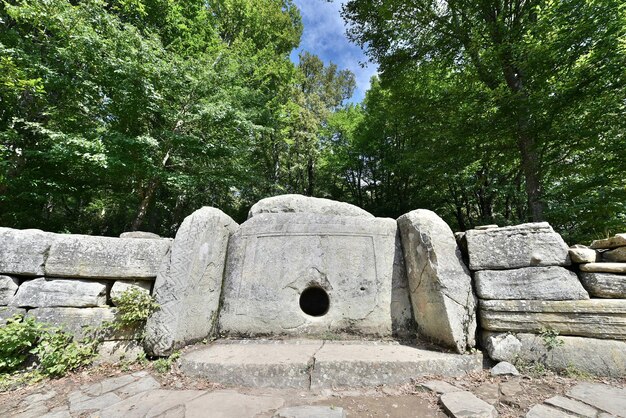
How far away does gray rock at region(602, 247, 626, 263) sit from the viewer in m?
2.54

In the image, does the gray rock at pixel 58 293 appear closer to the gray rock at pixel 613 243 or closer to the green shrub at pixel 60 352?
the green shrub at pixel 60 352

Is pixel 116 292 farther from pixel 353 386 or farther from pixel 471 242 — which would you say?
pixel 471 242

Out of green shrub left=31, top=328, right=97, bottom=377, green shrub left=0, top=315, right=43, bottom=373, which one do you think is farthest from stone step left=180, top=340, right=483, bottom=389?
green shrub left=0, top=315, right=43, bottom=373

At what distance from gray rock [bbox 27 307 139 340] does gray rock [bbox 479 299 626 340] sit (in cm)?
384

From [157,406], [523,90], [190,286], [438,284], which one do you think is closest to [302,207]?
[190,286]

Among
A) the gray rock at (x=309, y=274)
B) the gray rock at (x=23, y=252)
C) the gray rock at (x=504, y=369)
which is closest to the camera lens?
the gray rock at (x=504, y=369)

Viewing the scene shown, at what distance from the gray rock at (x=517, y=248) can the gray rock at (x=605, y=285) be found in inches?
8.5

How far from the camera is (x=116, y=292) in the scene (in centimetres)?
292

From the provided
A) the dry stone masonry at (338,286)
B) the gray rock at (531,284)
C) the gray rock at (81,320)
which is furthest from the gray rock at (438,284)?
the gray rock at (81,320)

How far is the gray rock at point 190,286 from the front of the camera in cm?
270

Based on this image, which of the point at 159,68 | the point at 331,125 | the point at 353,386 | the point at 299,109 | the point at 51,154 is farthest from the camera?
the point at 331,125

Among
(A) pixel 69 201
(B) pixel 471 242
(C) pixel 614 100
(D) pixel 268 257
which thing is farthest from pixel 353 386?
(A) pixel 69 201

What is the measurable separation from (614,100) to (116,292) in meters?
8.63

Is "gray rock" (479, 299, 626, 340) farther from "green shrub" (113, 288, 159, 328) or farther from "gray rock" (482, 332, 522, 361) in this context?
"green shrub" (113, 288, 159, 328)
